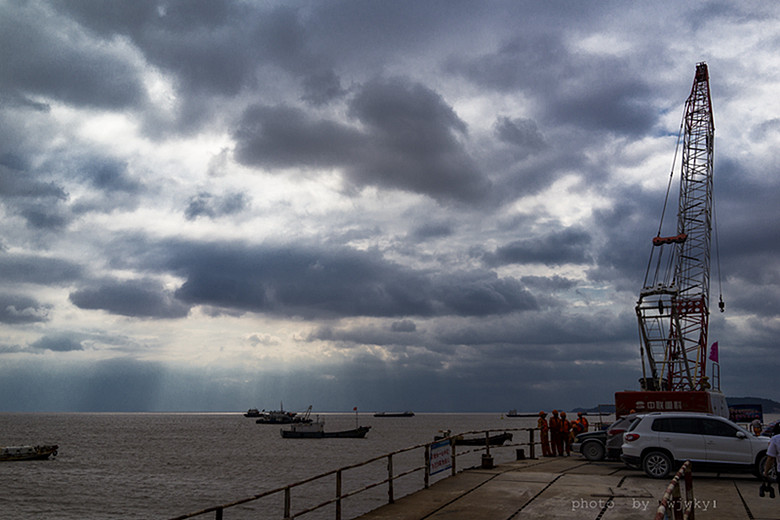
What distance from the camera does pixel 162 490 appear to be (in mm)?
42812

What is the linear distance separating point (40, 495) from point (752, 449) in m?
42.5

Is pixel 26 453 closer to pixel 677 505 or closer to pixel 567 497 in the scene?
pixel 567 497

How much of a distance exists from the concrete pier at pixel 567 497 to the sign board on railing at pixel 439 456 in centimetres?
43

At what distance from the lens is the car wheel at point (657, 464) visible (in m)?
16.3

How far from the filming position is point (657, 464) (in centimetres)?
1636

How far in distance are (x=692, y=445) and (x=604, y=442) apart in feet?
18.0

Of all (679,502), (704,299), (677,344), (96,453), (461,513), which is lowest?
(96,453)

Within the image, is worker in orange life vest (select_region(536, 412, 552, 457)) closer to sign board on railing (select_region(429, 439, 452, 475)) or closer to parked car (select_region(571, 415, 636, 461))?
parked car (select_region(571, 415, 636, 461))

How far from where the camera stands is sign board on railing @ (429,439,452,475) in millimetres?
15523

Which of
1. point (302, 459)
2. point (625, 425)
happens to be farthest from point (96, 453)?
point (625, 425)

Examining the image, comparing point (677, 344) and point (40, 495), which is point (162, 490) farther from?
point (677, 344)

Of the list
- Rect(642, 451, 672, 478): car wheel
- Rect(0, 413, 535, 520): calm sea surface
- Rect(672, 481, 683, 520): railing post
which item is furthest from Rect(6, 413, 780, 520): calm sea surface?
Rect(672, 481, 683, 520): railing post

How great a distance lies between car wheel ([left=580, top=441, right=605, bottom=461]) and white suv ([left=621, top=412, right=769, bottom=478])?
4.65 m
